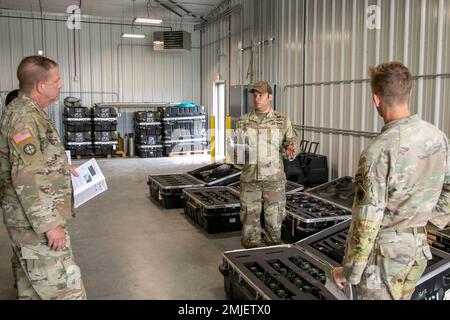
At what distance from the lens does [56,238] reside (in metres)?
2.32

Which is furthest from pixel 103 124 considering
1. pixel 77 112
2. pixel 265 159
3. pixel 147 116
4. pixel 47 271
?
pixel 47 271

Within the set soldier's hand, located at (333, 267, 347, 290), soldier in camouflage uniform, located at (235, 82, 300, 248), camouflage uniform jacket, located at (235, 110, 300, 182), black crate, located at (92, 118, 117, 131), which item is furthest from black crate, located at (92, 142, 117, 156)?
soldier's hand, located at (333, 267, 347, 290)

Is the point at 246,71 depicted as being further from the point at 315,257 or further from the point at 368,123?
the point at 315,257

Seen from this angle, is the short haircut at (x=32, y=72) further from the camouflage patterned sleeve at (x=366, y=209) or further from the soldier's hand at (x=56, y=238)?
the camouflage patterned sleeve at (x=366, y=209)

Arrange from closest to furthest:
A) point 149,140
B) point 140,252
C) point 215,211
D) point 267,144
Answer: point 267,144 < point 140,252 < point 215,211 < point 149,140

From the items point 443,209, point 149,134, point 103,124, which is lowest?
point 149,134

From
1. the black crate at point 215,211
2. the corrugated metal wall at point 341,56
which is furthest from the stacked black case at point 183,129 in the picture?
the black crate at point 215,211

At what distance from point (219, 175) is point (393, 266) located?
5548mm

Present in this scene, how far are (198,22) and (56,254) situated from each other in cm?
1354

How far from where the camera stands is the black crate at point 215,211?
541 centimetres

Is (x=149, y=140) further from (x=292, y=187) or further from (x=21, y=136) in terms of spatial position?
(x=21, y=136)

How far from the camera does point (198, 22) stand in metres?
14.9

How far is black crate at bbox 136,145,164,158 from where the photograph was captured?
13.5m

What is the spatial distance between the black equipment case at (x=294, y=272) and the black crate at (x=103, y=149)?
10347mm
